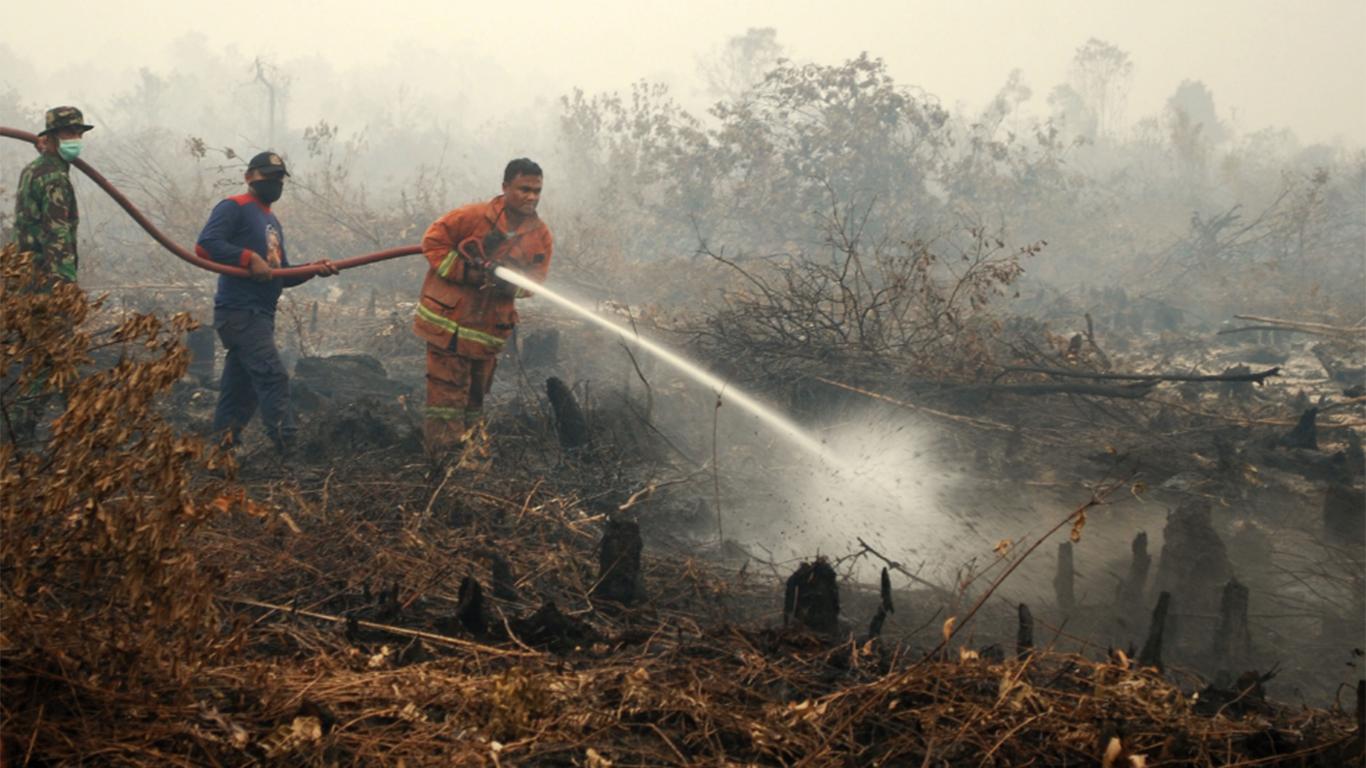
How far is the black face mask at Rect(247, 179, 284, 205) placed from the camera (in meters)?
6.23

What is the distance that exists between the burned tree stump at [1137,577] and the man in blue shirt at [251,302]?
4520 millimetres

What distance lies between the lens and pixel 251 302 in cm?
614

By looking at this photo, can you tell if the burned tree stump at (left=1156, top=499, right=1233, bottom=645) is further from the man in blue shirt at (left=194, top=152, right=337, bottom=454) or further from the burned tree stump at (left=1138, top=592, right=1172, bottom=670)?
the man in blue shirt at (left=194, top=152, right=337, bottom=454)

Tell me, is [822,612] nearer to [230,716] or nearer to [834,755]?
[834,755]

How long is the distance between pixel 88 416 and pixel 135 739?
801 mm

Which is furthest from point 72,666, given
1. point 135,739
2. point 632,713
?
point 632,713

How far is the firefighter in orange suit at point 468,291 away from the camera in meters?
6.13

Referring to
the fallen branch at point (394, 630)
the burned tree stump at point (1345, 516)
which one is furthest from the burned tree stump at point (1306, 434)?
the fallen branch at point (394, 630)

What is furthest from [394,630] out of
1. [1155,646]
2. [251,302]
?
[251,302]

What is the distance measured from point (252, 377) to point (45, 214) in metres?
1.41

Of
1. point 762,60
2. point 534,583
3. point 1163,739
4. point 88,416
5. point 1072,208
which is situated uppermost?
point 762,60

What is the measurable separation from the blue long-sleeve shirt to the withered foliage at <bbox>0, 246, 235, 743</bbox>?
3239 millimetres

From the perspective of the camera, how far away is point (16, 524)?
8.30 feet

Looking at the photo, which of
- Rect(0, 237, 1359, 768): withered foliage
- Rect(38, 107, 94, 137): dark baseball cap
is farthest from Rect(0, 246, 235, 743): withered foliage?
Rect(38, 107, 94, 137): dark baseball cap
